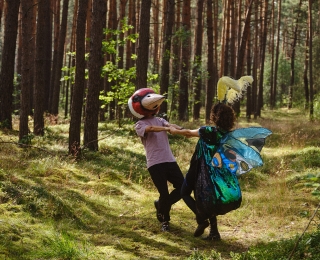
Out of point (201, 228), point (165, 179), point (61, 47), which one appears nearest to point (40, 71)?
point (165, 179)

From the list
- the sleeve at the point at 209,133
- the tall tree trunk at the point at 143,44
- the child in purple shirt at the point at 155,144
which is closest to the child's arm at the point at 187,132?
the sleeve at the point at 209,133

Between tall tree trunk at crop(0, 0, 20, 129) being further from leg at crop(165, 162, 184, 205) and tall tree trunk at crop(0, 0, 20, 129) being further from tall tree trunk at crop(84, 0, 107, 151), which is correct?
leg at crop(165, 162, 184, 205)

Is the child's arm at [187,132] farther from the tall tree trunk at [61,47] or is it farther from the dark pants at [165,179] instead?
the tall tree trunk at [61,47]

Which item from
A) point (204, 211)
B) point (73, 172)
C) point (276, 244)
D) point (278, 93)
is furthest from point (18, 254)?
point (278, 93)

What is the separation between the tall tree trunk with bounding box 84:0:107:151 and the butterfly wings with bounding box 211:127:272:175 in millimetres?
5998

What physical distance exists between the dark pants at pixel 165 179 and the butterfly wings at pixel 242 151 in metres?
0.99

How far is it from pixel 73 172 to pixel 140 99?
3.57 m

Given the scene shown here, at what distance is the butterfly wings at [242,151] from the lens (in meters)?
4.75

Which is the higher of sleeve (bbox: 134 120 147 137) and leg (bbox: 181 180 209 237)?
sleeve (bbox: 134 120 147 137)

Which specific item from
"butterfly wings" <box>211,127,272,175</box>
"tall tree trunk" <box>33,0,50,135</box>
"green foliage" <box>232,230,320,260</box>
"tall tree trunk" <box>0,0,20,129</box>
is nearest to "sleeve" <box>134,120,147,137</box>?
"butterfly wings" <box>211,127,272,175</box>

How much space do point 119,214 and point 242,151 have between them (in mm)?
2810

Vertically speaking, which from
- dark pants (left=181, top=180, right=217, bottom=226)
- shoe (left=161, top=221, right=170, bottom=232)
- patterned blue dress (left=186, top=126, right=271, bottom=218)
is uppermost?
patterned blue dress (left=186, top=126, right=271, bottom=218)

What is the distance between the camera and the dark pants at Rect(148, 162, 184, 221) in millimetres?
5688

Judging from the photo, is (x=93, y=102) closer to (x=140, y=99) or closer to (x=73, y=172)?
(x=73, y=172)
